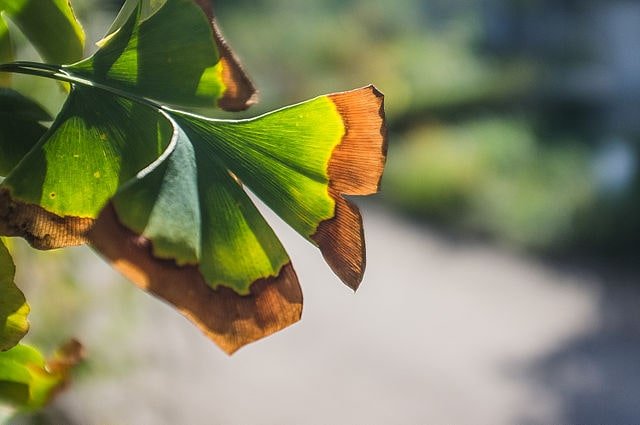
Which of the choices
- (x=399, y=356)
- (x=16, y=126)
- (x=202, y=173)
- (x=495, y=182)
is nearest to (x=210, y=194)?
(x=202, y=173)

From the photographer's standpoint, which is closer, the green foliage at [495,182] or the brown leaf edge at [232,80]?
the brown leaf edge at [232,80]

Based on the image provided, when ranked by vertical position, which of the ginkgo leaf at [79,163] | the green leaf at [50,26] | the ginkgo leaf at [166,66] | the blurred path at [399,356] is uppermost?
the blurred path at [399,356]

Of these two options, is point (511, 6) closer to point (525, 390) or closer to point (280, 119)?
point (525, 390)

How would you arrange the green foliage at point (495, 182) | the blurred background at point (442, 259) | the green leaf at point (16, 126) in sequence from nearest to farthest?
the green leaf at point (16, 126) < the blurred background at point (442, 259) < the green foliage at point (495, 182)

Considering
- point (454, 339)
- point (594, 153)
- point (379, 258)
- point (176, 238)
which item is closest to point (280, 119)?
point (176, 238)

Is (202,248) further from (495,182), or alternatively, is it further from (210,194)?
(495,182)

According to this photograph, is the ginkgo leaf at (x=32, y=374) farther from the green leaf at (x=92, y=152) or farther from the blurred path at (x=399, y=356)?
the blurred path at (x=399, y=356)

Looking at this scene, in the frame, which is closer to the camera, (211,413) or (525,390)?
(211,413)

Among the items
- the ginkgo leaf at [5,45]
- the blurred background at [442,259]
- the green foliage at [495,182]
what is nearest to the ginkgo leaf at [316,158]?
the ginkgo leaf at [5,45]
